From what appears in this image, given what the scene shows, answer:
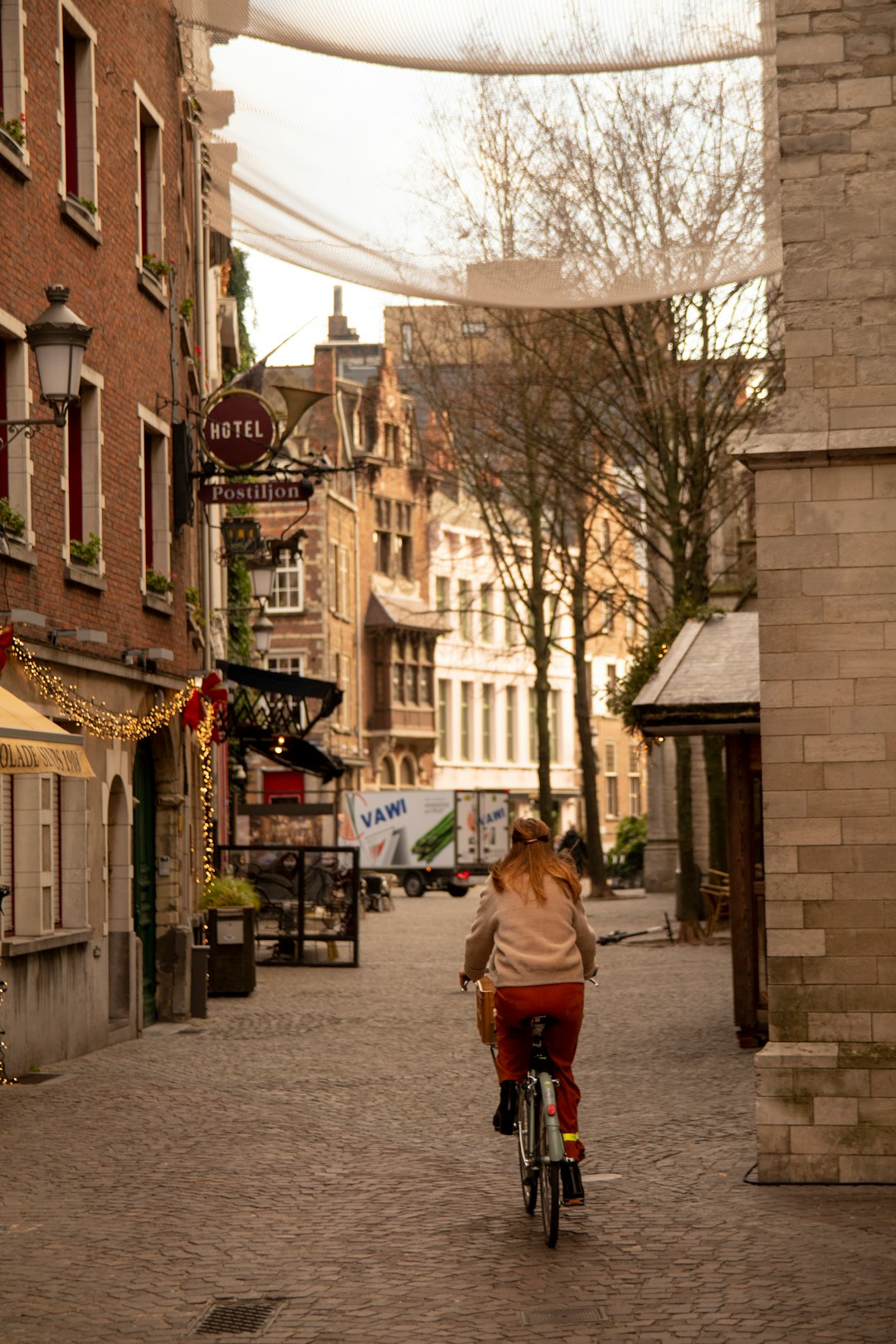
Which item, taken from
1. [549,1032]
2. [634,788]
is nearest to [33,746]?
[549,1032]

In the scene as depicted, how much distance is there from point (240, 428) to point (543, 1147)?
1340 centimetres

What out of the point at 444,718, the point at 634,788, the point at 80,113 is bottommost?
the point at 634,788

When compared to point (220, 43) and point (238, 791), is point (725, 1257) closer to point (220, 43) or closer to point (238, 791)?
point (220, 43)

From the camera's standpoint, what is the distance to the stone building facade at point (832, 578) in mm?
9852

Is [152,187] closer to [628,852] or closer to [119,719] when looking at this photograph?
[119,719]

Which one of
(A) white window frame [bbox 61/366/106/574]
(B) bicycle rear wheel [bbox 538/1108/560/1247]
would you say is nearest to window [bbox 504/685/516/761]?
(A) white window frame [bbox 61/366/106/574]

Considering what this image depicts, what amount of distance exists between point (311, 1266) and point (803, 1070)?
292cm

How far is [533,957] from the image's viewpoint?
851 cm

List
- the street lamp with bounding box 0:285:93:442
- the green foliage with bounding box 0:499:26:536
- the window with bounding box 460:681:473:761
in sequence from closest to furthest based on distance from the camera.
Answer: the street lamp with bounding box 0:285:93:442, the green foliage with bounding box 0:499:26:536, the window with bounding box 460:681:473:761

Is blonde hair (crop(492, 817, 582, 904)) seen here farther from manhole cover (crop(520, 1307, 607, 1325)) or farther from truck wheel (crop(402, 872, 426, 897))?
truck wheel (crop(402, 872, 426, 897))

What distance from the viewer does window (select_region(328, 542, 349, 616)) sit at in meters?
66.8

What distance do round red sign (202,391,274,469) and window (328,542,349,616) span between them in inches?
1797

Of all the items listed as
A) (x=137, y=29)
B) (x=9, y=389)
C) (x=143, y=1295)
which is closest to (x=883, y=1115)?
(x=143, y=1295)

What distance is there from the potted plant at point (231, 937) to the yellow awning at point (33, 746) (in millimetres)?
8793
